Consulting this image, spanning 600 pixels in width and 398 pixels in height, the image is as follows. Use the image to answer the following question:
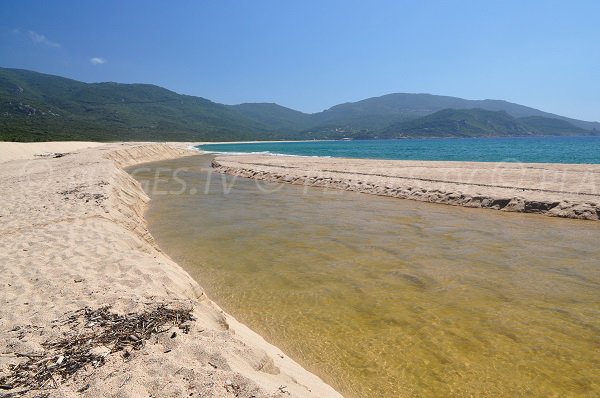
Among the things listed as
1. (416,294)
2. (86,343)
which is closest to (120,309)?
(86,343)

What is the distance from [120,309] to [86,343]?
0.87 meters

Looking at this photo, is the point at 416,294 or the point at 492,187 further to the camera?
the point at 492,187

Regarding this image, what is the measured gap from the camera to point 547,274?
24.7 ft

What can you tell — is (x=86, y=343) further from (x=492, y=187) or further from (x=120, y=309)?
(x=492, y=187)

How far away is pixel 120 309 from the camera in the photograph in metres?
4.53

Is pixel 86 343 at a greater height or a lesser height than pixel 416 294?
greater

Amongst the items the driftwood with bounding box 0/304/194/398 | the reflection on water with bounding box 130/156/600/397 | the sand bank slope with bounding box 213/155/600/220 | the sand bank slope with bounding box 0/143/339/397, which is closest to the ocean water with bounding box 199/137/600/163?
the sand bank slope with bounding box 213/155/600/220

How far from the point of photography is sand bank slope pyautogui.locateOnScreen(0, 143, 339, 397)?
317cm

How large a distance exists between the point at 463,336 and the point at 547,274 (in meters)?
3.82

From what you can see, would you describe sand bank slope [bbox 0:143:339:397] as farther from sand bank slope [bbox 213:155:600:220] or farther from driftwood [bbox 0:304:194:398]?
sand bank slope [bbox 213:155:600:220]

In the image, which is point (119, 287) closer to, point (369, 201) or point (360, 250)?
point (360, 250)

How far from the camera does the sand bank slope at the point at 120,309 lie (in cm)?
317

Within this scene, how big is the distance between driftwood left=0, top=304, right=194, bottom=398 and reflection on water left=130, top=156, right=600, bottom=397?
1873 millimetres

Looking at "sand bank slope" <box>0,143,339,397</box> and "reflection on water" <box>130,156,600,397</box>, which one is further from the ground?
"sand bank slope" <box>0,143,339,397</box>
